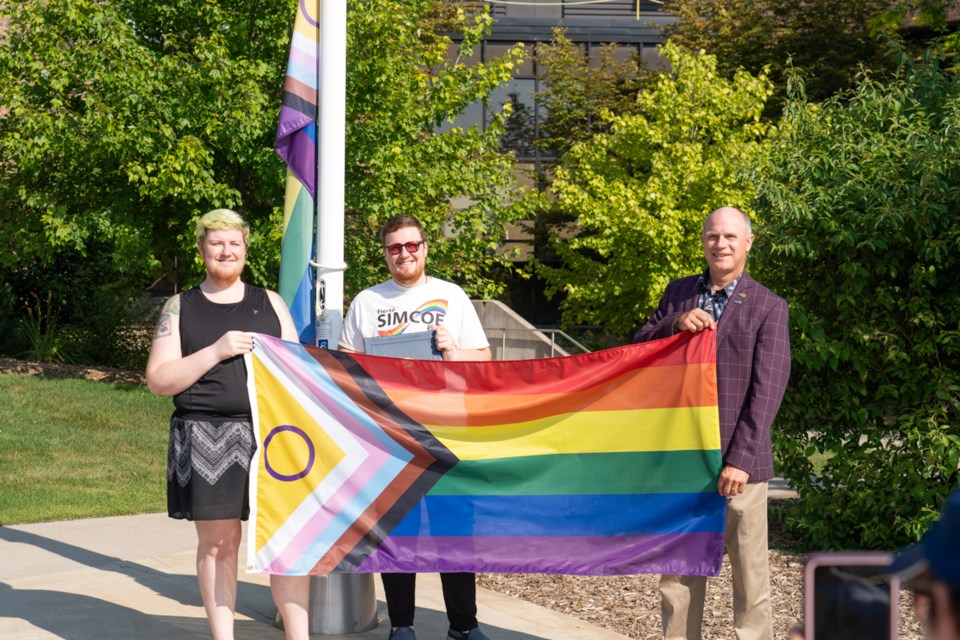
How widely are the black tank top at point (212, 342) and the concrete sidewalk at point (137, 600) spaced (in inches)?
54.7

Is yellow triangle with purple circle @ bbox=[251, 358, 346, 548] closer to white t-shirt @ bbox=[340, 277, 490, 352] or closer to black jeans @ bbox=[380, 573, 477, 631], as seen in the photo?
white t-shirt @ bbox=[340, 277, 490, 352]

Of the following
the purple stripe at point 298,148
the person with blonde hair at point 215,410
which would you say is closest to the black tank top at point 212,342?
the person with blonde hair at point 215,410

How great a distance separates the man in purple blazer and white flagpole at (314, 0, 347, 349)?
5.75ft

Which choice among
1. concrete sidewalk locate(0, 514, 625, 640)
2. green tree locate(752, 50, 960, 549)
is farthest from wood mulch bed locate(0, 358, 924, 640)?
green tree locate(752, 50, 960, 549)

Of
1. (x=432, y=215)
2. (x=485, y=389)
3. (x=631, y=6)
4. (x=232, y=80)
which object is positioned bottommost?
(x=485, y=389)

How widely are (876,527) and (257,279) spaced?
393 inches

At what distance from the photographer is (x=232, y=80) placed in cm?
1477

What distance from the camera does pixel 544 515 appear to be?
513cm

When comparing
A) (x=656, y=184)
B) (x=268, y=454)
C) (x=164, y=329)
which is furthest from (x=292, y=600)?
(x=656, y=184)

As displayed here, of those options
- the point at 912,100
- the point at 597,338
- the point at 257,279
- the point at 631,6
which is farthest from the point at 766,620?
the point at 631,6

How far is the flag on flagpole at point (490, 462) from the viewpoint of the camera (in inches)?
194

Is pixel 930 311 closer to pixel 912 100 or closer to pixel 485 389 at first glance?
pixel 912 100

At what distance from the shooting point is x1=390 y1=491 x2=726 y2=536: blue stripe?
16.6ft

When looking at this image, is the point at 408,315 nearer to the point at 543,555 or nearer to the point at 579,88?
the point at 543,555
